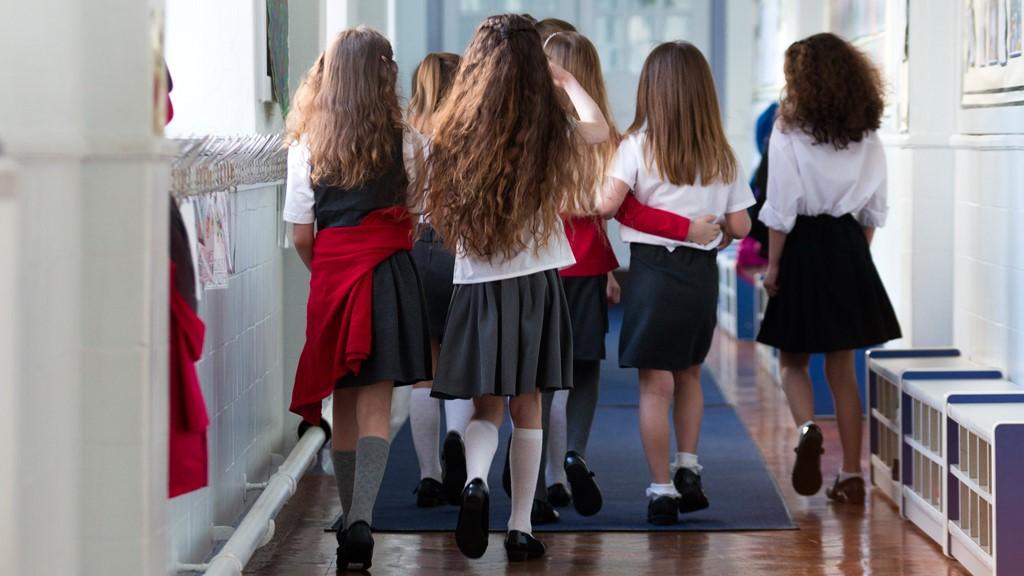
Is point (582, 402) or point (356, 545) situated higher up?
point (582, 402)

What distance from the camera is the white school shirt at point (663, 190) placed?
167 inches

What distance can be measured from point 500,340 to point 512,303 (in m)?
0.10

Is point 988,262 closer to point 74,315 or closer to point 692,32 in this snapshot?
point 74,315

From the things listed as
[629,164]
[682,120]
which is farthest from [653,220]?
[682,120]

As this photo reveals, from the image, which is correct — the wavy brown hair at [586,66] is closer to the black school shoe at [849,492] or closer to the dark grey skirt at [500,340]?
the dark grey skirt at [500,340]

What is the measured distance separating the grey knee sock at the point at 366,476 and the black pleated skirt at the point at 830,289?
1.53 meters

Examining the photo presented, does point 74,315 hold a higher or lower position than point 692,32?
lower

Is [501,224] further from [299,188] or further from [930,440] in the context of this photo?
[930,440]

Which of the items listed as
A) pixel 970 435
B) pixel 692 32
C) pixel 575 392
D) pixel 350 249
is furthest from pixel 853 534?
pixel 692 32

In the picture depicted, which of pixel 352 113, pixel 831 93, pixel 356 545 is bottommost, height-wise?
pixel 356 545

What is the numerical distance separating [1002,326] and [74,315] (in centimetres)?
310

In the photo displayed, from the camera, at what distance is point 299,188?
3.78 meters

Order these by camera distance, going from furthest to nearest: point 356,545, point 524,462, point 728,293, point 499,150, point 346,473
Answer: point 728,293
point 346,473
point 524,462
point 356,545
point 499,150

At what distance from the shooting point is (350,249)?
377 cm
